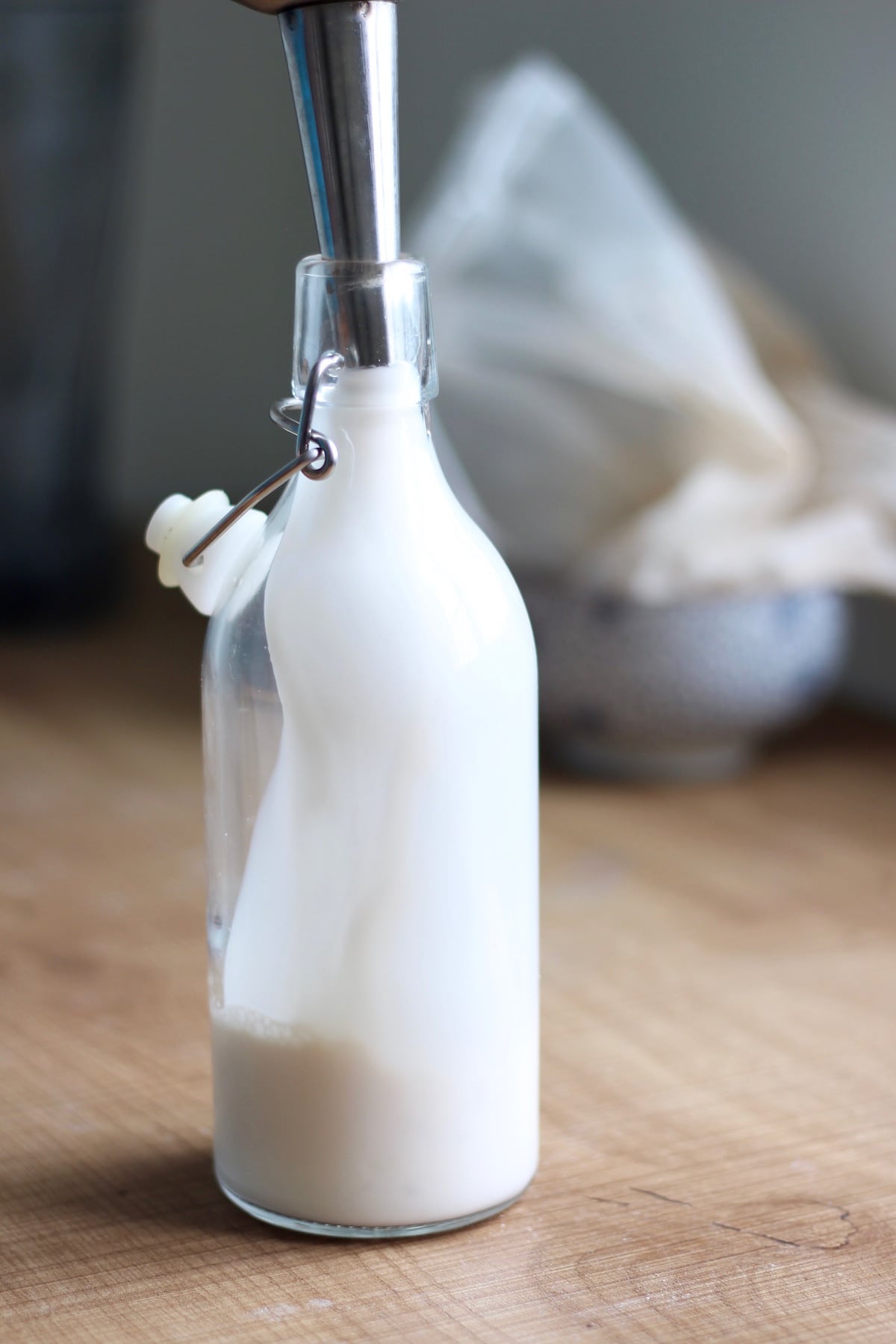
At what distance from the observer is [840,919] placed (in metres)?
0.63

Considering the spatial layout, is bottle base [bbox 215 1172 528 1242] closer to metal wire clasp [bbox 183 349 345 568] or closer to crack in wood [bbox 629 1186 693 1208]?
crack in wood [bbox 629 1186 693 1208]

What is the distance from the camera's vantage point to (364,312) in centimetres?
37

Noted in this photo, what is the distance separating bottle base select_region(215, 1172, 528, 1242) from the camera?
39 centimetres

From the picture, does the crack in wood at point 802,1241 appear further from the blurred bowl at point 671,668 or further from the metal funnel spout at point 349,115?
the blurred bowl at point 671,668

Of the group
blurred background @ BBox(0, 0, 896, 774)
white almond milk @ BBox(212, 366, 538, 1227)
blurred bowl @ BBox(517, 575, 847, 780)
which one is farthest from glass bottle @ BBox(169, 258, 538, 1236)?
blurred background @ BBox(0, 0, 896, 774)

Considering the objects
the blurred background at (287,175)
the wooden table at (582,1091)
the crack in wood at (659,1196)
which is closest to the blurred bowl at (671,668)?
the wooden table at (582,1091)

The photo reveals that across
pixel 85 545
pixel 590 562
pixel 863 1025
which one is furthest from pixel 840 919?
pixel 85 545

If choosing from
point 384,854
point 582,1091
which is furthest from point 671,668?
point 384,854

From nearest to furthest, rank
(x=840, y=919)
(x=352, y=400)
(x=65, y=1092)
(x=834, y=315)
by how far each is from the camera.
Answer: (x=352, y=400), (x=65, y=1092), (x=840, y=919), (x=834, y=315)

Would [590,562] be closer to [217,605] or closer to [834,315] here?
[834,315]

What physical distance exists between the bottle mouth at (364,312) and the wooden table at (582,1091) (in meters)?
0.21

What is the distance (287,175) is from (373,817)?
102 centimetres

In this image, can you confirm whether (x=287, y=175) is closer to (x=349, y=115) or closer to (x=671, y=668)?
(x=671, y=668)

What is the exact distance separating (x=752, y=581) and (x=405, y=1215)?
17.4 inches
